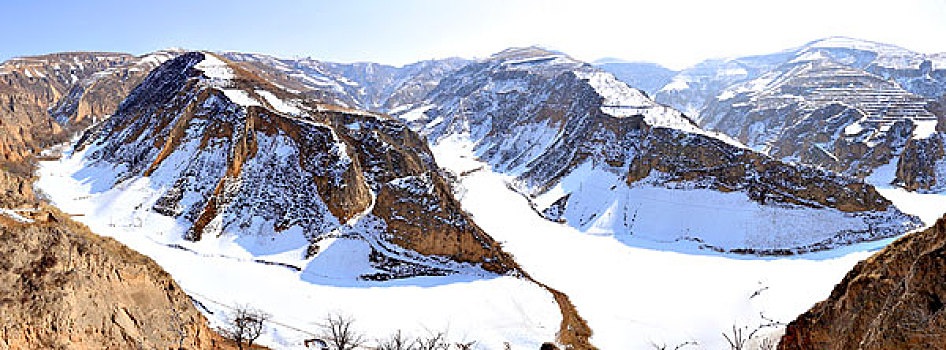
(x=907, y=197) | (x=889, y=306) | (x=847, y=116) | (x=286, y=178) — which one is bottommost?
(x=907, y=197)

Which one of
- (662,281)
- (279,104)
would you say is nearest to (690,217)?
(662,281)

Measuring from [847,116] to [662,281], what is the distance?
9362cm

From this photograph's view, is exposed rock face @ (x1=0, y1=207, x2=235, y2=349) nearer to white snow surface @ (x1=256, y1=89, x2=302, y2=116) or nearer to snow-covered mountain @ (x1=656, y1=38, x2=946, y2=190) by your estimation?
white snow surface @ (x1=256, y1=89, x2=302, y2=116)

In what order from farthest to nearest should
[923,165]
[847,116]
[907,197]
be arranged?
1. [847,116]
2. [923,165]
3. [907,197]

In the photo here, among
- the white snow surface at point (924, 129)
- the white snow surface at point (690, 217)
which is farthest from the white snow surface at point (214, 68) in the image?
the white snow surface at point (924, 129)

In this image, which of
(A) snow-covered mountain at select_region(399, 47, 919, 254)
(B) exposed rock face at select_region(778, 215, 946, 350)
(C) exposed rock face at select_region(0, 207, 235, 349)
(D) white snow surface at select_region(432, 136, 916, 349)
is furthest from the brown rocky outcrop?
(A) snow-covered mountain at select_region(399, 47, 919, 254)

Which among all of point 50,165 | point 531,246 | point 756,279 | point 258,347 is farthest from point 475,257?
point 50,165

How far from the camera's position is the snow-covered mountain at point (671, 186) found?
54875mm

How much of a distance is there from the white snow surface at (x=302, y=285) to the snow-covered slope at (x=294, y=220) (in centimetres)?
16

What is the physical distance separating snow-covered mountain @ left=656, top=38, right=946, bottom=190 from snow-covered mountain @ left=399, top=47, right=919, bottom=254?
39.0 meters

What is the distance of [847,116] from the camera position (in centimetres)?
10481

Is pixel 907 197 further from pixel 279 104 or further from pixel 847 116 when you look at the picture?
pixel 279 104

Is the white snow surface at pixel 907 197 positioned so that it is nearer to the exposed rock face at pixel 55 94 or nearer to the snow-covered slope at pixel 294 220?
the snow-covered slope at pixel 294 220

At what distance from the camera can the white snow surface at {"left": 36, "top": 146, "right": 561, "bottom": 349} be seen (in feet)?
116
